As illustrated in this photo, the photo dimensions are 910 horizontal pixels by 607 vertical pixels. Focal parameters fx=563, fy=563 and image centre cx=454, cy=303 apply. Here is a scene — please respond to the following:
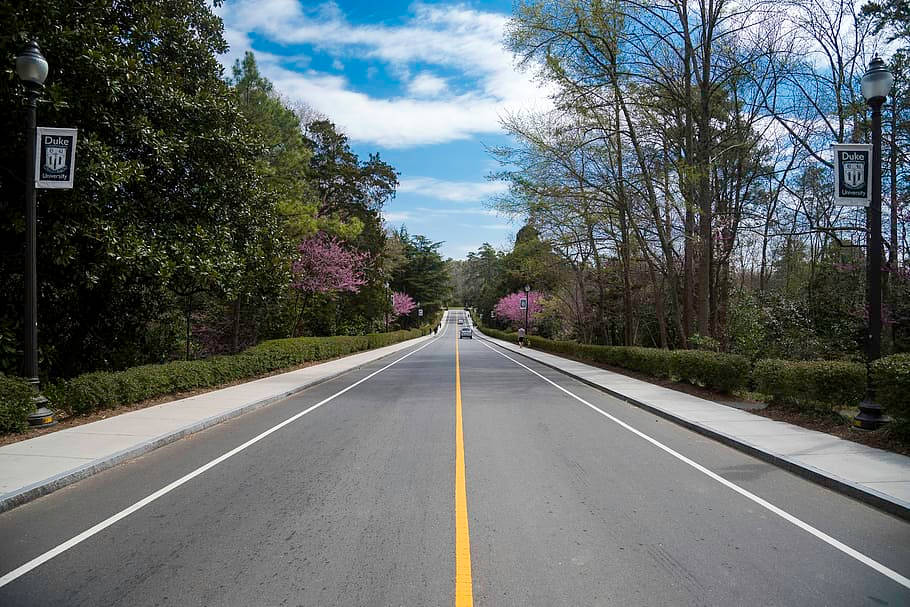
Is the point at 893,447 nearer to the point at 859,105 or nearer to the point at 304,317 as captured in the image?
the point at 859,105

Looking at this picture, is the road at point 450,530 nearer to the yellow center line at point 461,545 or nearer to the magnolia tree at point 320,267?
the yellow center line at point 461,545

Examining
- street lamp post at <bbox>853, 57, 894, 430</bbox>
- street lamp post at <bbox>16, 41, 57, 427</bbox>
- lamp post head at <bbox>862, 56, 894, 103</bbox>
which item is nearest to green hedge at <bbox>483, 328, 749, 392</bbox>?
street lamp post at <bbox>853, 57, 894, 430</bbox>

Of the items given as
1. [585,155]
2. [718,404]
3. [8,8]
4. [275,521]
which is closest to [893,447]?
[718,404]

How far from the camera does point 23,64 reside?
8.17 m

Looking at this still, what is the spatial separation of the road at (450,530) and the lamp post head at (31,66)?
5.84m

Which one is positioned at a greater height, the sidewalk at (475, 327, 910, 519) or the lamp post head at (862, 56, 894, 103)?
the lamp post head at (862, 56, 894, 103)

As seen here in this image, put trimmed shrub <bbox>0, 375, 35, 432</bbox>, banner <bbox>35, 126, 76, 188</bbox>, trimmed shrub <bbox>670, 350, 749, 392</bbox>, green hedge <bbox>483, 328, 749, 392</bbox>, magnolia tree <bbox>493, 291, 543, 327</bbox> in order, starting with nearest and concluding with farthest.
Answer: trimmed shrub <bbox>0, 375, 35, 432</bbox> → banner <bbox>35, 126, 76, 188</bbox> → trimmed shrub <bbox>670, 350, 749, 392</bbox> → green hedge <bbox>483, 328, 749, 392</bbox> → magnolia tree <bbox>493, 291, 543, 327</bbox>

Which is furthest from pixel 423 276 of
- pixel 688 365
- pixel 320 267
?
pixel 688 365

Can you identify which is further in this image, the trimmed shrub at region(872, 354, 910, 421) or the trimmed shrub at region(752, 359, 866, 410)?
the trimmed shrub at region(752, 359, 866, 410)

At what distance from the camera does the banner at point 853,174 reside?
9031 mm

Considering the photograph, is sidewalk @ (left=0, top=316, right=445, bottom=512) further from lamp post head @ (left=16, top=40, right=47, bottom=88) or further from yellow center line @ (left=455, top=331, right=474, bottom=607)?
lamp post head @ (left=16, top=40, right=47, bottom=88)

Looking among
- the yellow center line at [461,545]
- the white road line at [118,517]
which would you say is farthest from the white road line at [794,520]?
the white road line at [118,517]

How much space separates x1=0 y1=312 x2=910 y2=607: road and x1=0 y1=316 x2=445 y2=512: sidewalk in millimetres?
259

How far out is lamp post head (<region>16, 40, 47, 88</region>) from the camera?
322 inches
